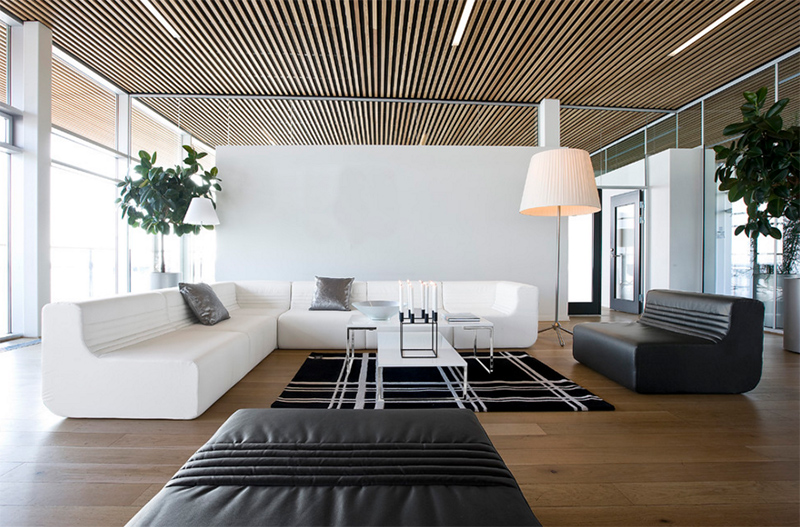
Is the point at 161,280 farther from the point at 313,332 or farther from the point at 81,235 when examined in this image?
the point at 313,332

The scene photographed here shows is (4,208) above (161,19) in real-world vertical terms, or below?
below

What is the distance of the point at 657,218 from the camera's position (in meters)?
6.46

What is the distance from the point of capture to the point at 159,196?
5.25 meters

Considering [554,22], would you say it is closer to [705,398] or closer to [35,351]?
[705,398]

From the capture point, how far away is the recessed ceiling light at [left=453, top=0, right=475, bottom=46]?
3.78m

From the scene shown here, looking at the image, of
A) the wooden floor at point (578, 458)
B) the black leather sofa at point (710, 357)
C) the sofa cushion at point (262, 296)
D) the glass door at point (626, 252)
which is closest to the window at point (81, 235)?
→ the sofa cushion at point (262, 296)

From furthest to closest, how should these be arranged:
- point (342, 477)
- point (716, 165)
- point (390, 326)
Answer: point (716, 165) → point (390, 326) → point (342, 477)

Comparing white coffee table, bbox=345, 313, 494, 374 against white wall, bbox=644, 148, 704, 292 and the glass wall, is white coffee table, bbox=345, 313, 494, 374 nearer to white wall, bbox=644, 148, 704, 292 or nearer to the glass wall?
the glass wall

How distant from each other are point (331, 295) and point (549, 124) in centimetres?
408

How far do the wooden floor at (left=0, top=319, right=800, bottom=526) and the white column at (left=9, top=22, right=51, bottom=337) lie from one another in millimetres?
2158

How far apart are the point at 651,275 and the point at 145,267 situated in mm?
7896

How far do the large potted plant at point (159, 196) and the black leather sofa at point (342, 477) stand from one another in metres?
4.91

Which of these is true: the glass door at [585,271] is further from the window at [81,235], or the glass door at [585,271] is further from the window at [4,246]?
the window at [4,246]

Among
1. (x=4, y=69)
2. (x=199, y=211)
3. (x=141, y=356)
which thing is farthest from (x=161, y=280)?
(x=141, y=356)
